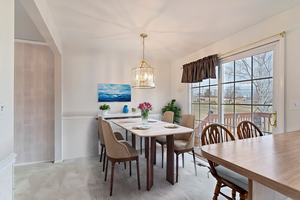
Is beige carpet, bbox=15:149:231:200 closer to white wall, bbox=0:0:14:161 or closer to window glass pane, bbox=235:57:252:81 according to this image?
white wall, bbox=0:0:14:161

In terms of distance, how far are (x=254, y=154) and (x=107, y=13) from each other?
7.47 ft

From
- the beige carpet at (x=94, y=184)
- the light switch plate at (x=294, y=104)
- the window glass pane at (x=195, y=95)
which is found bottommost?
the beige carpet at (x=94, y=184)

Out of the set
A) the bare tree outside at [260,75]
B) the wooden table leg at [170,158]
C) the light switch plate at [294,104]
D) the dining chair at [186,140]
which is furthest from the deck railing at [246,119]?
the wooden table leg at [170,158]

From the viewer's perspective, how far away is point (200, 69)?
338cm

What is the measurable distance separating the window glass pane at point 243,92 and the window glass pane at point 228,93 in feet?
0.29

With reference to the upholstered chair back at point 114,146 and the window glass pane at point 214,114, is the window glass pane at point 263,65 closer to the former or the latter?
the window glass pane at point 214,114

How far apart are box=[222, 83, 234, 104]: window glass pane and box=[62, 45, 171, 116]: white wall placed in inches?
79.9

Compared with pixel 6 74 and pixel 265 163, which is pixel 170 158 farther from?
pixel 6 74

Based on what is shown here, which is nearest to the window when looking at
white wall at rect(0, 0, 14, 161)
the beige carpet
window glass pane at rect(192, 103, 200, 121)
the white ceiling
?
window glass pane at rect(192, 103, 200, 121)

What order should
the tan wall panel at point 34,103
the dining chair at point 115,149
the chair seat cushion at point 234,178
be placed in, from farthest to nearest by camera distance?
the tan wall panel at point 34,103 → the dining chair at point 115,149 → the chair seat cushion at point 234,178

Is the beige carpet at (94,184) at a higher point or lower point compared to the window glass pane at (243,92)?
lower

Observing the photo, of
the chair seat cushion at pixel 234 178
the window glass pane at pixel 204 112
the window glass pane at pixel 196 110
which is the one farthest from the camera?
the window glass pane at pixel 196 110

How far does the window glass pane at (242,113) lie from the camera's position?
2.65m

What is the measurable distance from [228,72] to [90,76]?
305cm
